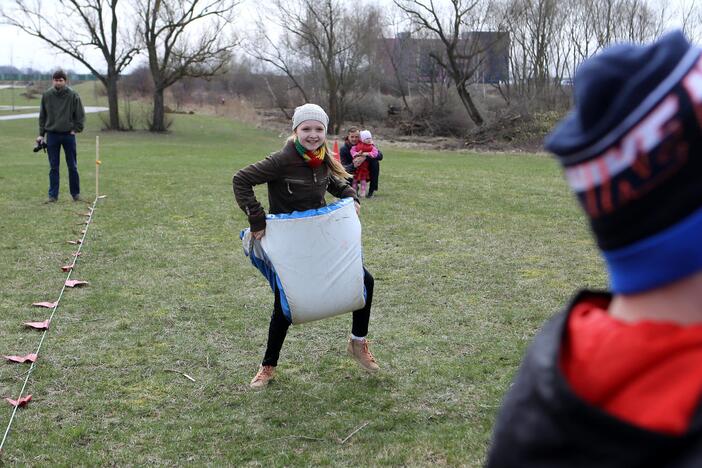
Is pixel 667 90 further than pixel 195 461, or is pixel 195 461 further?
pixel 195 461

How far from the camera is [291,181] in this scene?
4.75m

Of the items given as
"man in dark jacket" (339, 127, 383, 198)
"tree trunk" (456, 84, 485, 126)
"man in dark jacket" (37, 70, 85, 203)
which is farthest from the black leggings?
"tree trunk" (456, 84, 485, 126)

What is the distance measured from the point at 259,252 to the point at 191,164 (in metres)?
16.9

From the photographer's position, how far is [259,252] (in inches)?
185

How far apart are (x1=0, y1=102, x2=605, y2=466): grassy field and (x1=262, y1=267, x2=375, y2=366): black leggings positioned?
8.4 inches

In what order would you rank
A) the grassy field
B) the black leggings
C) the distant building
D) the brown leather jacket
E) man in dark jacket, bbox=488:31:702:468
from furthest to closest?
the distant building
the black leggings
the brown leather jacket
the grassy field
man in dark jacket, bbox=488:31:702:468

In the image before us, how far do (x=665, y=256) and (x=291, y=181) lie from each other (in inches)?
151

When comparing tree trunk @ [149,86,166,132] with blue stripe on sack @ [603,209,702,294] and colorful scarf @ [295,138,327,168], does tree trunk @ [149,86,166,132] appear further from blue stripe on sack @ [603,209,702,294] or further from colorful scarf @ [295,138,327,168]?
blue stripe on sack @ [603,209,702,294]

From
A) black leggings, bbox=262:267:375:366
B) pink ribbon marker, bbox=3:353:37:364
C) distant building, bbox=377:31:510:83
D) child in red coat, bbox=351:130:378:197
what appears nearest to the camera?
black leggings, bbox=262:267:375:366

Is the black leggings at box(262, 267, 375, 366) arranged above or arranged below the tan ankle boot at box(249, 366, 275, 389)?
above

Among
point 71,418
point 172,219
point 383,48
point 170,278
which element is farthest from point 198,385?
point 383,48

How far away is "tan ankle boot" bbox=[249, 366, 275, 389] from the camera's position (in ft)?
16.1

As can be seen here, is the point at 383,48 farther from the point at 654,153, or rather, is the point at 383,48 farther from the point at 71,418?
the point at 654,153

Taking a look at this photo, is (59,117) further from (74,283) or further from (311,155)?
(311,155)
